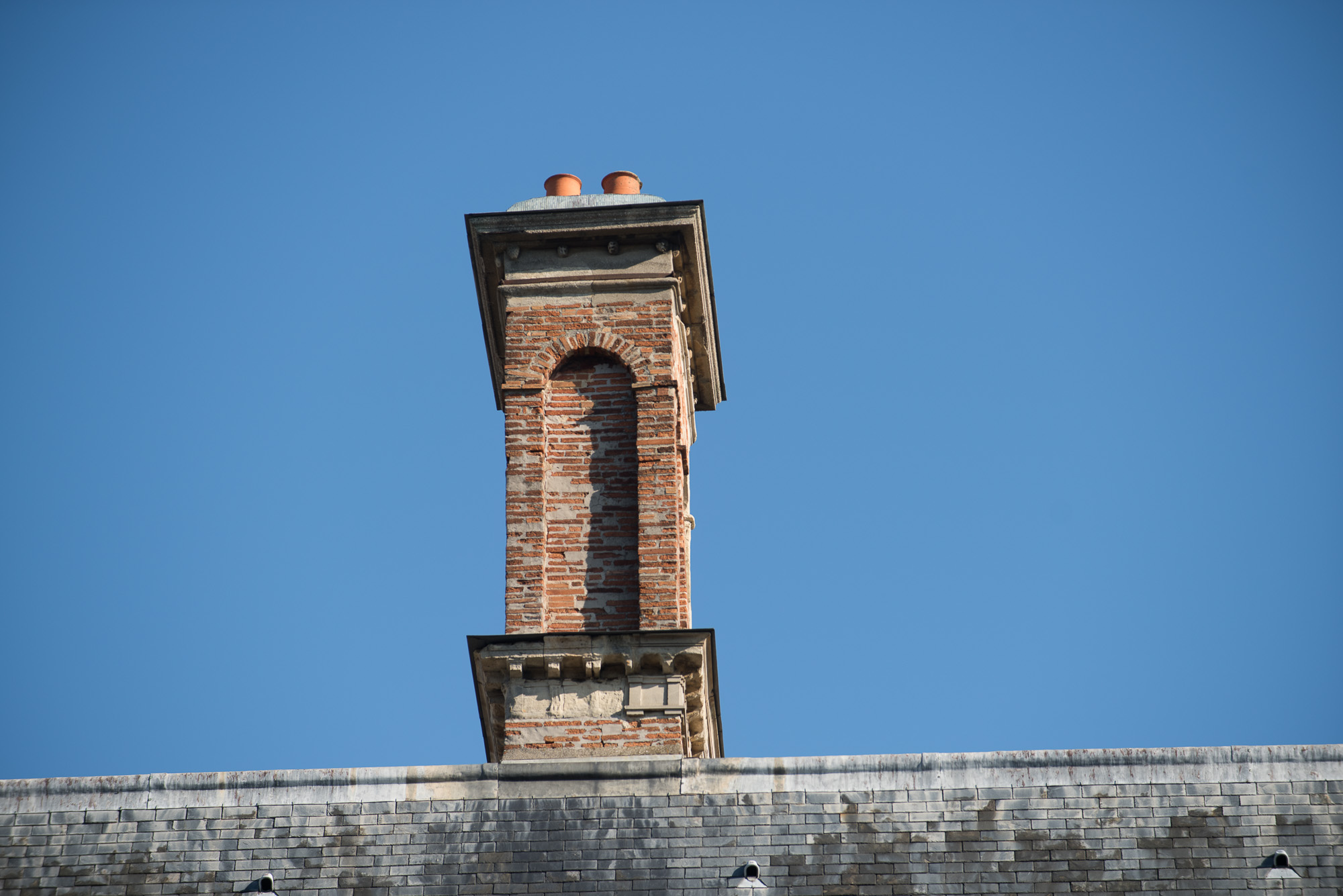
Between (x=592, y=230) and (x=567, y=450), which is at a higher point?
(x=592, y=230)

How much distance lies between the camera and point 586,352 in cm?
1984

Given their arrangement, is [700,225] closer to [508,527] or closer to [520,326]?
[520,326]

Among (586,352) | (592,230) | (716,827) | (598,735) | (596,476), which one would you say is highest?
(592,230)

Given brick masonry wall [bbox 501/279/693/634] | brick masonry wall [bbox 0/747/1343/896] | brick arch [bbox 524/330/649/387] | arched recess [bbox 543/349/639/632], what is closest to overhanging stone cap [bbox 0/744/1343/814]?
brick masonry wall [bbox 0/747/1343/896]

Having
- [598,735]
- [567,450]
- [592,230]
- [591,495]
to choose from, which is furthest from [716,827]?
[592,230]

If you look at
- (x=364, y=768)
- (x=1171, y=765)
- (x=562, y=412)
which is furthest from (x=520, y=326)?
→ (x=1171, y=765)

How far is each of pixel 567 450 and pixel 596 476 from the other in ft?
1.39

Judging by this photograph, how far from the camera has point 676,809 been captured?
631 inches

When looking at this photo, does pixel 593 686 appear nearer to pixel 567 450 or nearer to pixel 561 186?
pixel 567 450

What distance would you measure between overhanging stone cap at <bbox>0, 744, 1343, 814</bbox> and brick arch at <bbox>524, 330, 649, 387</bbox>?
4671 millimetres

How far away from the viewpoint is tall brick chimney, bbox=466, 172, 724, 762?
17.8 m

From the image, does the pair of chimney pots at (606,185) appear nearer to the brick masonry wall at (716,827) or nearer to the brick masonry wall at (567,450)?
Result: the brick masonry wall at (567,450)

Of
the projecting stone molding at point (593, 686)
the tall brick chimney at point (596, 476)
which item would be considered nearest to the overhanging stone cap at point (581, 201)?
the tall brick chimney at point (596, 476)

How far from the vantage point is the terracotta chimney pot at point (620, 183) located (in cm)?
2081
